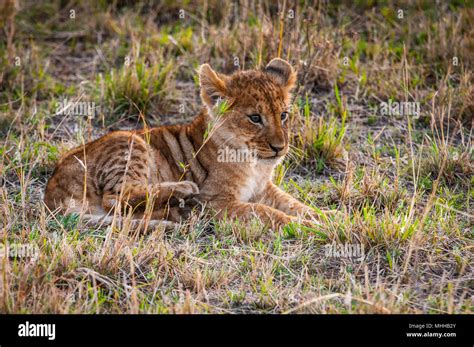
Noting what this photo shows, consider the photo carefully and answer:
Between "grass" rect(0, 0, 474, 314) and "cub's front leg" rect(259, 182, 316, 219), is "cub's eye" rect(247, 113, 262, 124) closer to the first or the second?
"cub's front leg" rect(259, 182, 316, 219)

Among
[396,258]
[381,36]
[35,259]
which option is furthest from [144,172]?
[381,36]

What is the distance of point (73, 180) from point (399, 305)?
8.55 feet

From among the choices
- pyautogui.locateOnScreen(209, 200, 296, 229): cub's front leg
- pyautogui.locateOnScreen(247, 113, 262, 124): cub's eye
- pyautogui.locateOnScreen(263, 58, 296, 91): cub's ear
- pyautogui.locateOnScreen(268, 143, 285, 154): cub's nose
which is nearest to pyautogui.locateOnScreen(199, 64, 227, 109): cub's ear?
pyautogui.locateOnScreen(247, 113, 262, 124): cub's eye

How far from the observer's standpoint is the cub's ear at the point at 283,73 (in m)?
6.35

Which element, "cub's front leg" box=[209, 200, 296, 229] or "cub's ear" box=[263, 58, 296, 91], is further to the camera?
"cub's ear" box=[263, 58, 296, 91]

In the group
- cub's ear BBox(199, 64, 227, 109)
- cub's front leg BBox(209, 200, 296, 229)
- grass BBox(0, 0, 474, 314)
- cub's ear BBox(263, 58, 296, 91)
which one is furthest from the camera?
cub's ear BBox(263, 58, 296, 91)

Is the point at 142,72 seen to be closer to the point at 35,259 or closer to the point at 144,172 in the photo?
the point at 144,172

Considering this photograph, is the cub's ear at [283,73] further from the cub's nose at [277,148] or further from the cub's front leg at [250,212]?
the cub's front leg at [250,212]

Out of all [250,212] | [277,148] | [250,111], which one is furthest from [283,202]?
[250,111]

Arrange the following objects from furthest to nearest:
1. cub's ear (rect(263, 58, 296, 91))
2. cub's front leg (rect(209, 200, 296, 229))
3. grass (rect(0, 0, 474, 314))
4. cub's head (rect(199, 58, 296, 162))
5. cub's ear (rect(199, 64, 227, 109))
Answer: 1. cub's ear (rect(263, 58, 296, 91))
2. cub's ear (rect(199, 64, 227, 109))
3. cub's head (rect(199, 58, 296, 162))
4. cub's front leg (rect(209, 200, 296, 229))
5. grass (rect(0, 0, 474, 314))

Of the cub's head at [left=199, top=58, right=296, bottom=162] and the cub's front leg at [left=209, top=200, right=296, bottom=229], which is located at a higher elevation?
the cub's head at [left=199, top=58, right=296, bottom=162]

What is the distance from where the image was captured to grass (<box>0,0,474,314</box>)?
472 centimetres

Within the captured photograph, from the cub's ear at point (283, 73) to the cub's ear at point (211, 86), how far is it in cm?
45

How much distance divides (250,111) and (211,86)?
0.38 m
